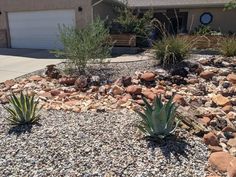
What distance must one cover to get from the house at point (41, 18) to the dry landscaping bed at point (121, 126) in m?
7.86

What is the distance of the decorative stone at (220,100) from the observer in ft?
21.2

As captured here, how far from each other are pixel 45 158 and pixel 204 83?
5238 millimetres

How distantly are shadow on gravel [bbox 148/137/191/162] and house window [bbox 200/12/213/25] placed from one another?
48.5ft

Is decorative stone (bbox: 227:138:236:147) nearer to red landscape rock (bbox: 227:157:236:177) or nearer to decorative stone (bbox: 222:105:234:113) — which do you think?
red landscape rock (bbox: 227:157:236:177)

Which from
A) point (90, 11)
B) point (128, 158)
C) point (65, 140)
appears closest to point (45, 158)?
point (65, 140)

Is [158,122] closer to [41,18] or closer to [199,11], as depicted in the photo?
[41,18]

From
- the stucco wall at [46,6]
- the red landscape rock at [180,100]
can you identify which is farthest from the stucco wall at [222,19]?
the red landscape rock at [180,100]

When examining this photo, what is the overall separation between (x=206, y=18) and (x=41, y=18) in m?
9.88

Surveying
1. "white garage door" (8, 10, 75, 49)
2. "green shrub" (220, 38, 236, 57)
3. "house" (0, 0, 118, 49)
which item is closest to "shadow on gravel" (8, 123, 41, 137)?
"green shrub" (220, 38, 236, 57)

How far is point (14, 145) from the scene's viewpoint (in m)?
4.62

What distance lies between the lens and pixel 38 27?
1739cm

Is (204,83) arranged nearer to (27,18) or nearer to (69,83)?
(69,83)

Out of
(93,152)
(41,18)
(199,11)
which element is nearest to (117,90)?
(93,152)

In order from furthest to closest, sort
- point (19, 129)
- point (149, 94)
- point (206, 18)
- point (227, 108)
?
point (206, 18) → point (149, 94) → point (227, 108) → point (19, 129)
